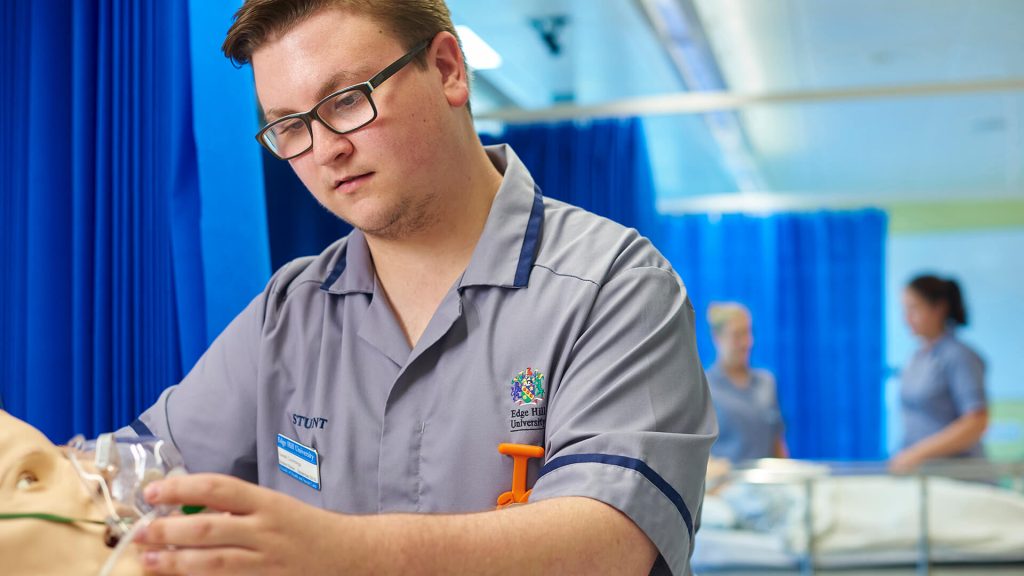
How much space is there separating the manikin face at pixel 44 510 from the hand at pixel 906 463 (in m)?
3.03

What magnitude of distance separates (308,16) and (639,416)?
0.60 meters

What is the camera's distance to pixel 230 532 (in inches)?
25.4

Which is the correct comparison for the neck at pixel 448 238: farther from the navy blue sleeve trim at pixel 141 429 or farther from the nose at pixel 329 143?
the navy blue sleeve trim at pixel 141 429

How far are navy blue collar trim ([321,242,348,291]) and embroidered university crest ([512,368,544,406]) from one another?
341 mm

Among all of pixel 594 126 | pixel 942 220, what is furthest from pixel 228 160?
pixel 942 220

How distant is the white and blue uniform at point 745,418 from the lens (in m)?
4.22

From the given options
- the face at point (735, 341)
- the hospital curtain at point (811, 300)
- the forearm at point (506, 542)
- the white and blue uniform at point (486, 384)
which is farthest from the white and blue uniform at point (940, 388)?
the forearm at point (506, 542)

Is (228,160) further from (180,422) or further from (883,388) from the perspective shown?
(883,388)

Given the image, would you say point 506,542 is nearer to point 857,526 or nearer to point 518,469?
point 518,469

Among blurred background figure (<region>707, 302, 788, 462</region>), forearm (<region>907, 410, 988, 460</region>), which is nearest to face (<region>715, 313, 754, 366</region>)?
blurred background figure (<region>707, 302, 788, 462</region>)

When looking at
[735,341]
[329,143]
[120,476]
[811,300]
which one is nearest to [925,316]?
[735,341]

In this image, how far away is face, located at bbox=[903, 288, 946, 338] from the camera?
4203 millimetres

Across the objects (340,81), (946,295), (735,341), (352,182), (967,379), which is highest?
(340,81)

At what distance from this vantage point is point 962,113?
5.82 m
